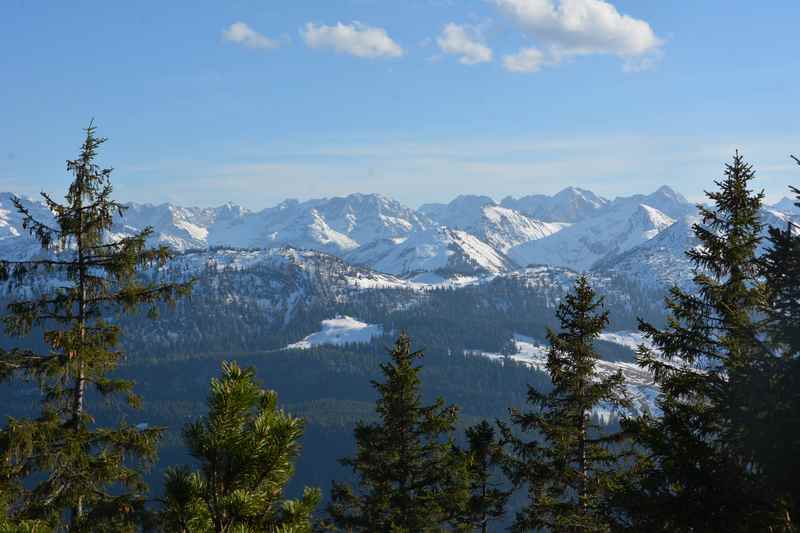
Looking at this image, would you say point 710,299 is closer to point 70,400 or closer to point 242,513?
point 242,513

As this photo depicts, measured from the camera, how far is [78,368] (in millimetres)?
16766

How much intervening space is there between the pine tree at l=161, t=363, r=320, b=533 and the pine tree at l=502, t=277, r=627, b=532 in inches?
663

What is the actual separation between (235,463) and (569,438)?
1860 centimetres

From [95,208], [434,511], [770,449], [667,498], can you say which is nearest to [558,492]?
[434,511]

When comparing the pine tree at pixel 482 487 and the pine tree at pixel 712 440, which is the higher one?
the pine tree at pixel 712 440

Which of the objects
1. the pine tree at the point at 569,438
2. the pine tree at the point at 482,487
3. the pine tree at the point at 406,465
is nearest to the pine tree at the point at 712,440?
the pine tree at the point at 569,438

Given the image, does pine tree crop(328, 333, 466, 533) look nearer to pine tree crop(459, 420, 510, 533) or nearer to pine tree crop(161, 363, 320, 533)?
pine tree crop(459, 420, 510, 533)

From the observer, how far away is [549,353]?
2508 centimetres

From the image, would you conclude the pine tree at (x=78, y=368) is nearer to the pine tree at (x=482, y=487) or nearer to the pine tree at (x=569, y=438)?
the pine tree at (x=569, y=438)

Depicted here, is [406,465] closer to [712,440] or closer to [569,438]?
[569,438]

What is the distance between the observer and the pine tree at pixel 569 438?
22766mm

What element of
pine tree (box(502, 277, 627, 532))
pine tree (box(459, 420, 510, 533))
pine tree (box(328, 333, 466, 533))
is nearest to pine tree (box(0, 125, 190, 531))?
pine tree (box(328, 333, 466, 533))

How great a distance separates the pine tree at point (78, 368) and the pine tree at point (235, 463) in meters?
9.42

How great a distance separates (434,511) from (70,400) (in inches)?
575
